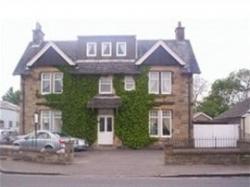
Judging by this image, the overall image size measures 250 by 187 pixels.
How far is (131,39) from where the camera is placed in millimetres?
43781

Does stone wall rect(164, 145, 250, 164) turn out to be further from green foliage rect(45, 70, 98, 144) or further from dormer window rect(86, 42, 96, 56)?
dormer window rect(86, 42, 96, 56)

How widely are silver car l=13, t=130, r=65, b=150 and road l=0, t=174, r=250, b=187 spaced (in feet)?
30.9

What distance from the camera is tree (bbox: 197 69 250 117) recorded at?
9131 cm

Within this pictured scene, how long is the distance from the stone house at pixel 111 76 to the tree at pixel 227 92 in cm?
4788

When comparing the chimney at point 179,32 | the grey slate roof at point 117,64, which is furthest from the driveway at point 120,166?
the chimney at point 179,32

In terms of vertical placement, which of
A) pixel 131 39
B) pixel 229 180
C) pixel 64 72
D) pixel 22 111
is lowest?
pixel 229 180

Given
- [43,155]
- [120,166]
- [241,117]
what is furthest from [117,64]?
[120,166]

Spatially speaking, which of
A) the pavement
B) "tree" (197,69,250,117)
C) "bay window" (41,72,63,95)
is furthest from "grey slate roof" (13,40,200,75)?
"tree" (197,69,250,117)

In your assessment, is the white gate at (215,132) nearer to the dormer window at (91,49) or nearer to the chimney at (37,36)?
the dormer window at (91,49)

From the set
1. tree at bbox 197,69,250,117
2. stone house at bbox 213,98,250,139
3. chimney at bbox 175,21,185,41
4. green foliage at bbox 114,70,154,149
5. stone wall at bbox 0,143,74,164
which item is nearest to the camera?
stone wall at bbox 0,143,74,164

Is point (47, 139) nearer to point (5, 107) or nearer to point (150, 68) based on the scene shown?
point (150, 68)

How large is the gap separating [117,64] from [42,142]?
12.0 metres

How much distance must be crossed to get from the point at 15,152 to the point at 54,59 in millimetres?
14208

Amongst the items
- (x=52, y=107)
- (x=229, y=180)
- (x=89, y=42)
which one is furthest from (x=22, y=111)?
(x=229, y=180)
